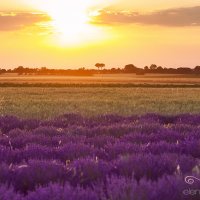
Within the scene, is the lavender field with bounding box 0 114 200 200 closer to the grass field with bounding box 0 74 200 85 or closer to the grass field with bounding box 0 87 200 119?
the grass field with bounding box 0 87 200 119

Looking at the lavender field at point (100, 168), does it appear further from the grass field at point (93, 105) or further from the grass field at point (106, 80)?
the grass field at point (106, 80)

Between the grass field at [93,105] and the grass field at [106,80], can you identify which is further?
the grass field at [106,80]

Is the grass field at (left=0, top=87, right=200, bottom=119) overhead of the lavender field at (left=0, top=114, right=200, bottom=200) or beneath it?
beneath

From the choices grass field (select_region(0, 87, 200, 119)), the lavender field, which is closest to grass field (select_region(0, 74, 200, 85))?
grass field (select_region(0, 87, 200, 119))

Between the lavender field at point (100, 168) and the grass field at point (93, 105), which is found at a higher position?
the lavender field at point (100, 168)

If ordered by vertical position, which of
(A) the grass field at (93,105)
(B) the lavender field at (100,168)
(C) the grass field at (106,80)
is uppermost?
(B) the lavender field at (100,168)

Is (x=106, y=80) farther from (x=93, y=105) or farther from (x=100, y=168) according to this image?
(x=100, y=168)

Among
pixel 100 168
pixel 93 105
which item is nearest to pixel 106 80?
pixel 93 105

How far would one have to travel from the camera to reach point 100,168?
20.3ft

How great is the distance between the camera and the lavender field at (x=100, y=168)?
454cm

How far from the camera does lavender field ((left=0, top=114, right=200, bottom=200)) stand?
179 inches

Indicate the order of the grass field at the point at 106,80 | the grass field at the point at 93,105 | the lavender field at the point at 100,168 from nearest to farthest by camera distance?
1. the lavender field at the point at 100,168
2. the grass field at the point at 93,105
3. the grass field at the point at 106,80

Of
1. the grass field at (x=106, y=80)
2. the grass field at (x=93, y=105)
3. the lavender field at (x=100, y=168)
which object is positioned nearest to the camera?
the lavender field at (x=100, y=168)

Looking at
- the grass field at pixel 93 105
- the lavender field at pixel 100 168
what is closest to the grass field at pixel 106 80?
the grass field at pixel 93 105
